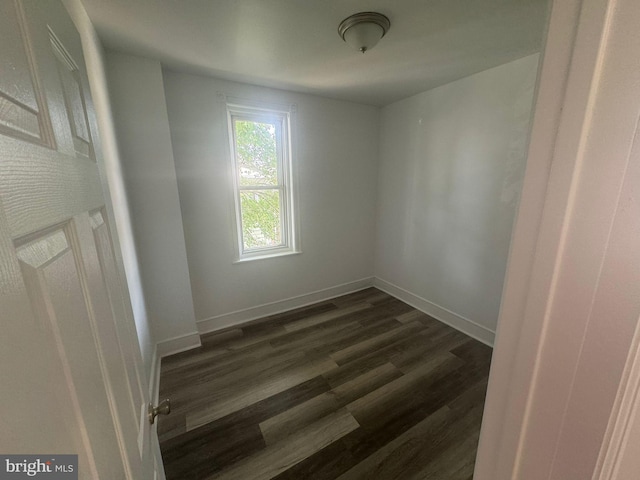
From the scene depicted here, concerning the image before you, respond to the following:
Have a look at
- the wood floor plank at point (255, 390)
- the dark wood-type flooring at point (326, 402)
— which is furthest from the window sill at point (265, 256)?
the wood floor plank at point (255, 390)

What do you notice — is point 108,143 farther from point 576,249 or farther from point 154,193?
point 576,249

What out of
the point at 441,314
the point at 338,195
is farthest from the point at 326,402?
the point at 338,195

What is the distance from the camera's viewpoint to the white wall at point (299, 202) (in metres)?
2.15

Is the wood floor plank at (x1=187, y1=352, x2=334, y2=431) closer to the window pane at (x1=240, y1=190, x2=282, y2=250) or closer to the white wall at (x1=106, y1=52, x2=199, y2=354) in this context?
the white wall at (x1=106, y1=52, x2=199, y2=354)

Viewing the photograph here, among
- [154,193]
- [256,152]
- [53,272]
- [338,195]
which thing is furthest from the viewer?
[338,195]

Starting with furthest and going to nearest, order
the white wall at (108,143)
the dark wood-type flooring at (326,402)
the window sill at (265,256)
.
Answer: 1. the window sill at (265,256)
2. the dark wood-type flooring at (326,402)
3. the white wall at (108,143)

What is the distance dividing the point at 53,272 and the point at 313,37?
71.5 inches

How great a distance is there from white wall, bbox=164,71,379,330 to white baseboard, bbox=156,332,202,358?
212 mm

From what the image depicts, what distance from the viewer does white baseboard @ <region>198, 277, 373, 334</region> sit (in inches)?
98.7

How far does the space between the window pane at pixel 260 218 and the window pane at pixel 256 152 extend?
0.44 ft

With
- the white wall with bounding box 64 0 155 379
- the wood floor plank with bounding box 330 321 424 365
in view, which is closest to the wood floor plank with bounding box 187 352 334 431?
the wood floor plank with bounding box 330 321 424 365

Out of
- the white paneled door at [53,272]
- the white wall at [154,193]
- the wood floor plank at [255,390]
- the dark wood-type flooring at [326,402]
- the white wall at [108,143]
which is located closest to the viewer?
the white paneled door at [53,272]

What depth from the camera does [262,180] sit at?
263cm

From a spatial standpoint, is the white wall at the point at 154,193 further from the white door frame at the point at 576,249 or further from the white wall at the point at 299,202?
the white door frame at the point at 576,249
